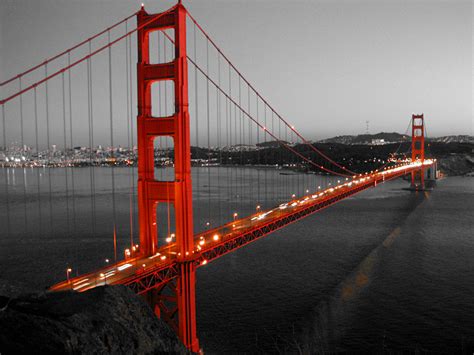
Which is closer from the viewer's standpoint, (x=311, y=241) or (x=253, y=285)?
(x=253, y=285)

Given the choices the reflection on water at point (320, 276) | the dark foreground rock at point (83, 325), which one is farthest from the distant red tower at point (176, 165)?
the dark foreground rock at point (83, 325)

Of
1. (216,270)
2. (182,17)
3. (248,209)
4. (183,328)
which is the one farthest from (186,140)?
(248,209)

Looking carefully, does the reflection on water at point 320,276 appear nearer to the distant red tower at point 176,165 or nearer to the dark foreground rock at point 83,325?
the dark foreground rock at point 83,325

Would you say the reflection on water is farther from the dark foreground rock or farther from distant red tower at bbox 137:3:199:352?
distant red tower at bbox 137:3:199:352

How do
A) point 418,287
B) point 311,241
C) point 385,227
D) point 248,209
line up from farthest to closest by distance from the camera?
point 248,209 → point 385,227 → point 311,241 → point 418,287

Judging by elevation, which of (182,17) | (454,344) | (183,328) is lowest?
(454,344)

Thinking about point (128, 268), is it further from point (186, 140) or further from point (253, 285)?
point (253, 285)
